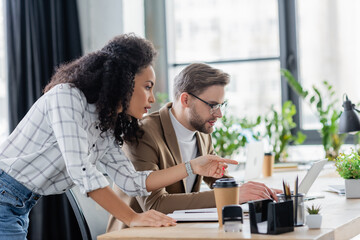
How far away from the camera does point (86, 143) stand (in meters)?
1.84

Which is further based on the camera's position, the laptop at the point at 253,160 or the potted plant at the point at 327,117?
the potted plant at the point at 327,117

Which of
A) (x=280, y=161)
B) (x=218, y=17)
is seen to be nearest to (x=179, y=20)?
(x=218, y=17)

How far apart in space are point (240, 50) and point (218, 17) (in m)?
0.37

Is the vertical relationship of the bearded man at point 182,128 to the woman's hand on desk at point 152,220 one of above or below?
above

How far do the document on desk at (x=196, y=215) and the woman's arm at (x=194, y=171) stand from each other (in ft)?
0.47

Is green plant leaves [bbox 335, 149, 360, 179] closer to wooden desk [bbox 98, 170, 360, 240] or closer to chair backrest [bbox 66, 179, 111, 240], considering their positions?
wooden desk [bbox 98, 170, 360, 240]

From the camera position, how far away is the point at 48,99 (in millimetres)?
1872

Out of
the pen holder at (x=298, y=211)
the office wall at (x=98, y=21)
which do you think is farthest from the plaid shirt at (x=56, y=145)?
the office wall at (x=98, y=21)

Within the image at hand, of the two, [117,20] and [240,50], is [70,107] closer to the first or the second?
[117,20]

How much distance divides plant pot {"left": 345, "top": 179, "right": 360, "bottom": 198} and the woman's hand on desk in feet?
2.89

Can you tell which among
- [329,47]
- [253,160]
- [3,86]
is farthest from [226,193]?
[329,47]

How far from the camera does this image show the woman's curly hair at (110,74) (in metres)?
1.94

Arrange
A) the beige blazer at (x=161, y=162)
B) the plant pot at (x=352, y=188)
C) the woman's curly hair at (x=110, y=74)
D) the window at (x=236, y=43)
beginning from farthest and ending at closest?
the window at (x=236, y=43)
the plant pot at (x=352, y=188)
the beige blazer at (x=161, y=162)
the woman's curly hair at (x=110, y=74)

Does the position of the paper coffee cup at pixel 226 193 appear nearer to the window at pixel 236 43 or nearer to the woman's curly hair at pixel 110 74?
the woman's curly hair at pixel 110 74
